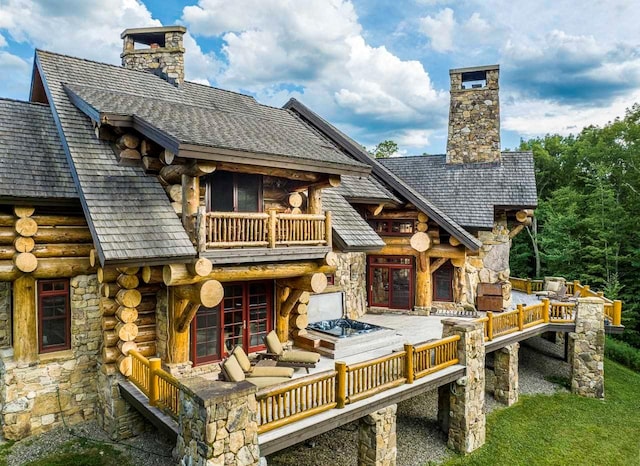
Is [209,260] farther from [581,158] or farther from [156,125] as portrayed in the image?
[581,158]

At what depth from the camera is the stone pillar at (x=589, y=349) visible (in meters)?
13.1

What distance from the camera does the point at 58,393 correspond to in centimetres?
820

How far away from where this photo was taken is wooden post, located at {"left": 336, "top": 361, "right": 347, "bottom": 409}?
7.07 m

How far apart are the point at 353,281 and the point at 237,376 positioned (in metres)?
7.53

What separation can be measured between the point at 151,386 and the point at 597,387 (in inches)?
523

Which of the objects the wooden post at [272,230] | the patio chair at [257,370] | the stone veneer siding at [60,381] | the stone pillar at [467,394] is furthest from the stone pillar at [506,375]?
the stone veneer siding at [60,381]

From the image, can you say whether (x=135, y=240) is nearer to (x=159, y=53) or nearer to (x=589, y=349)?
(x=159, y=53)

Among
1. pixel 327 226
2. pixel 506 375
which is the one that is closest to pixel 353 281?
pixel 506 375

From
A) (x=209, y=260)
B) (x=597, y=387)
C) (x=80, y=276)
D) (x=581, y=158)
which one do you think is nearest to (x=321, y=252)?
(x=209, y=260)

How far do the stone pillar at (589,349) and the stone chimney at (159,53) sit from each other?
14409mm

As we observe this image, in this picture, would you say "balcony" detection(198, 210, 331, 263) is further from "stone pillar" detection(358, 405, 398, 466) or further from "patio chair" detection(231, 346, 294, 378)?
"stone pillar" detection(358, 405, 398, 466)

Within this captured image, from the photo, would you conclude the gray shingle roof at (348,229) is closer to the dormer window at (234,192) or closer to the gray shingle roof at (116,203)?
the dormer window at (234,192)

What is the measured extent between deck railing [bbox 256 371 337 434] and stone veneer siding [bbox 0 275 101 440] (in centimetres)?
417

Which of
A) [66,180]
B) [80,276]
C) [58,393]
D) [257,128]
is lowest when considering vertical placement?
[58,393]
